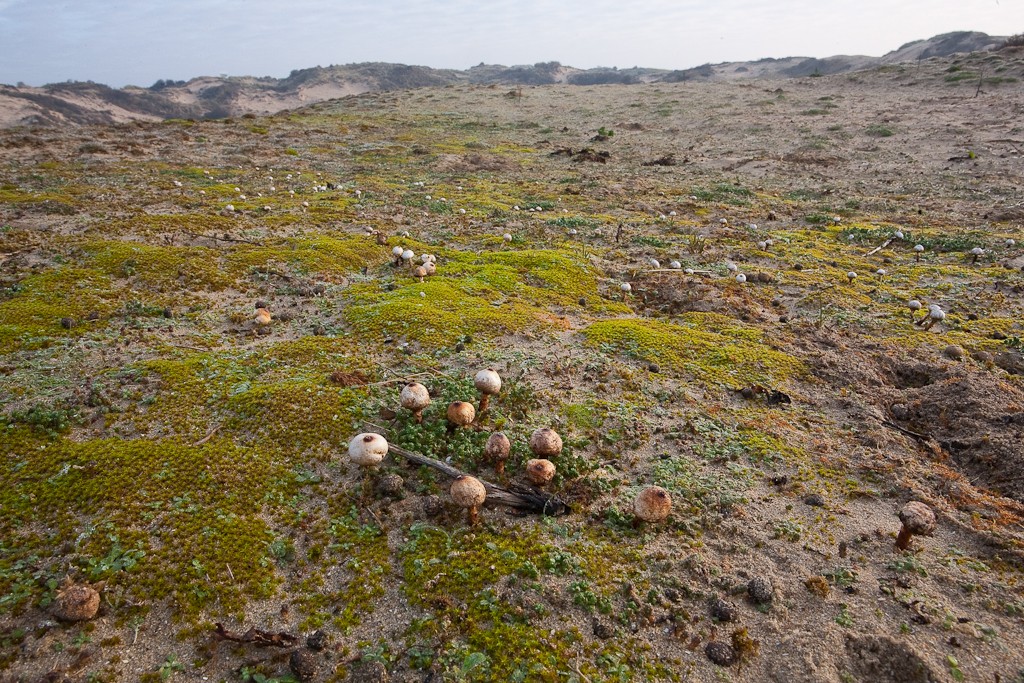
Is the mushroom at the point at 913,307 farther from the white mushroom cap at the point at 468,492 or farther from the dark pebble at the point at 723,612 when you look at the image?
the white mushroom cap at the point at 468,492

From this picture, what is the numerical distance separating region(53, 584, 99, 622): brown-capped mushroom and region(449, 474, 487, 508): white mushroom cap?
3.26 meters

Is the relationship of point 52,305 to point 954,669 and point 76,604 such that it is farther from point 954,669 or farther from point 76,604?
point 954,669

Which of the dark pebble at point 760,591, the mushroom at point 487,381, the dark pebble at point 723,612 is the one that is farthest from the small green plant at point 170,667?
the dark pebble at point 760,591

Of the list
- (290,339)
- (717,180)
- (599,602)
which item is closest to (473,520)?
(599,602)

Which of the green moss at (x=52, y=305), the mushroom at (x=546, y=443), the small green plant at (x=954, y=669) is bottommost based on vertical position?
the small green plant at (x=954, y=669)

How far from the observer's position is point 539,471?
19.7 feet

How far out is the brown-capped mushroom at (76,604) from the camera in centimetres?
443

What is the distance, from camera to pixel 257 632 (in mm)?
4422

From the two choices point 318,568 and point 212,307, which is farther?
point 212,307

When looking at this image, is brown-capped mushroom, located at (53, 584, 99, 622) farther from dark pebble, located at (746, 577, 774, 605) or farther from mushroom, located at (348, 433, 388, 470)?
dark pebble, located at (746, 577, 774, 605)

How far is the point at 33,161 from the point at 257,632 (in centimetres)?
2943

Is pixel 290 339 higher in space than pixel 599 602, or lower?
higher

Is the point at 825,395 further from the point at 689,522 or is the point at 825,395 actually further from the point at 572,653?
the point at 572,653

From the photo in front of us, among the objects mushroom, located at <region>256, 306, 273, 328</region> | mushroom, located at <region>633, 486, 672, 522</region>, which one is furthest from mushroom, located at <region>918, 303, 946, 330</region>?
mushroom, located at <region>256, 306, 273, 328</region>
